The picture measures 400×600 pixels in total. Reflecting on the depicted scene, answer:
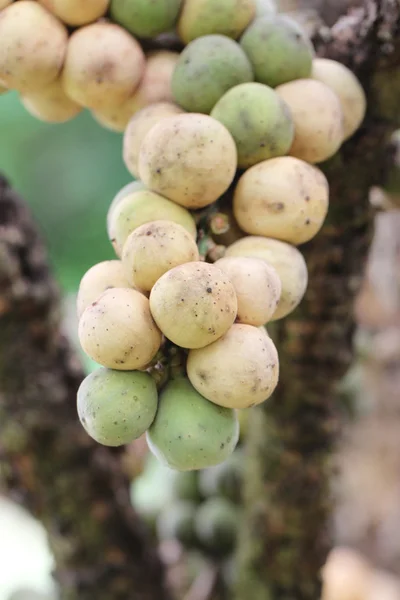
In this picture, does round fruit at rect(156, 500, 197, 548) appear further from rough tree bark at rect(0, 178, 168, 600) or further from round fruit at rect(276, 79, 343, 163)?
round fruit at rect(276, 79, 343, 163)

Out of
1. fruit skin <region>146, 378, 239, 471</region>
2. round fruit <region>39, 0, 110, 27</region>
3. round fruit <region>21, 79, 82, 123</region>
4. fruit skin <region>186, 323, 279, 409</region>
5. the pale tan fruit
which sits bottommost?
the pale tan fruit

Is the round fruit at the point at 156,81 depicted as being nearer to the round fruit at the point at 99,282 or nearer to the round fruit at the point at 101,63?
the round fruit at the point at 101,63

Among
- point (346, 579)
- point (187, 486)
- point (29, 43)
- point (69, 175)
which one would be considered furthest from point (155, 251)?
point (346, 579)

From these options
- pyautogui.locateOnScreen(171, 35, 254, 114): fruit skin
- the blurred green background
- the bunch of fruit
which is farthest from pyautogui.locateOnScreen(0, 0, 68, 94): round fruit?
the blurred green background

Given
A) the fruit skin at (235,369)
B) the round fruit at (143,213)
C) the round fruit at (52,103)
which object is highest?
the round fruit at (52,103)

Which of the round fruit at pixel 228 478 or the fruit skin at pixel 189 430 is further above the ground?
the fruit skin at pixel 189 430

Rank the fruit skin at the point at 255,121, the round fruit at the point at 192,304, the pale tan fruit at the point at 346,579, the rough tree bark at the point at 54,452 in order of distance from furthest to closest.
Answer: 1. the pale tan fruit at the point at 346,579
2. the rough tree bark at the point at 54,452
3. the fruit skin at the point at 255,121
4. the round fruit at the point at 192,304

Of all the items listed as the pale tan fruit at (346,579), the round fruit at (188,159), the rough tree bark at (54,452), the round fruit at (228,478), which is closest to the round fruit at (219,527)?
the round fruit at (228,478)
